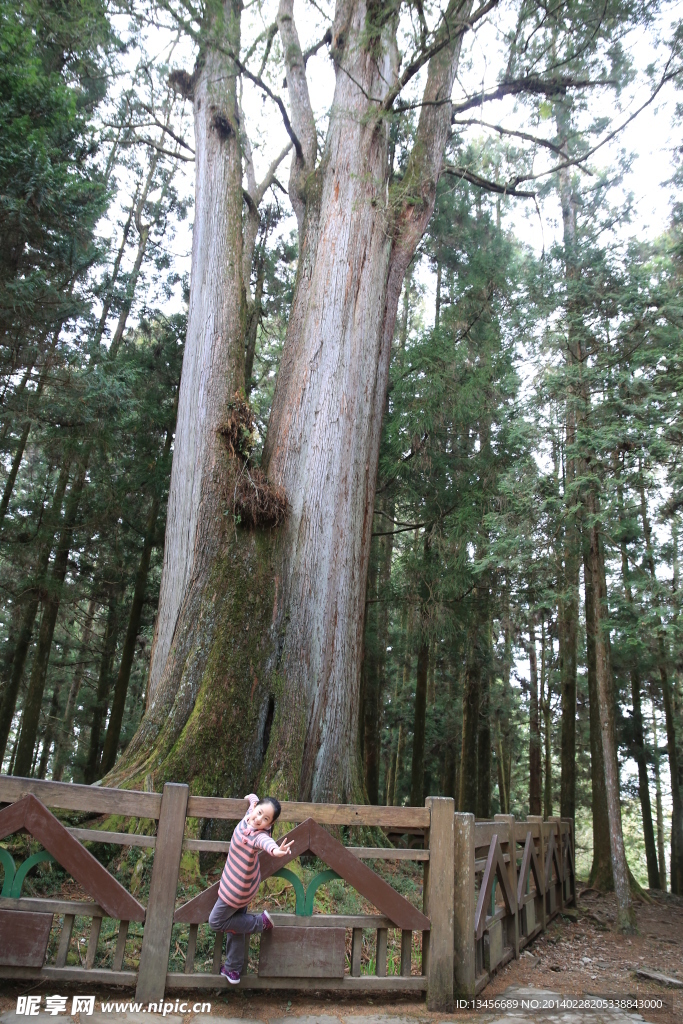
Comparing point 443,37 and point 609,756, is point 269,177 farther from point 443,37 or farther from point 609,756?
point 609,756

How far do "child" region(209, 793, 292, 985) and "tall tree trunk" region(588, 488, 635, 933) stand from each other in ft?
18.3

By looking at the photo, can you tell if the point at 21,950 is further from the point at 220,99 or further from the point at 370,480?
the point at 220,99

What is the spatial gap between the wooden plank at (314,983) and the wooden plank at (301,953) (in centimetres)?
3

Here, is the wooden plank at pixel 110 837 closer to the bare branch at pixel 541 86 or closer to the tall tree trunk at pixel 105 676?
the bare branch at pixel 541 86

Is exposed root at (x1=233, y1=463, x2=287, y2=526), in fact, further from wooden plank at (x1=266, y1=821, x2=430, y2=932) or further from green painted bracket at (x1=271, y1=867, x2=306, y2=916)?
green painted bracket at (x1=271, y1=867, x2=306, y2=916)

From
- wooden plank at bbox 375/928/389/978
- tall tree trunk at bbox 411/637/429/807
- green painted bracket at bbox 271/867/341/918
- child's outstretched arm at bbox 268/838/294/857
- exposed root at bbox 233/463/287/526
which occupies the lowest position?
wooden plank at bbox 375/928/389/978

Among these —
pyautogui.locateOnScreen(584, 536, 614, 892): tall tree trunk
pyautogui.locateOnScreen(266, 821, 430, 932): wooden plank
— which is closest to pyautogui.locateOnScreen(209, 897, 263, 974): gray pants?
pyautogui.locateOnScreen(266, 821, 430, 932): wooden plank

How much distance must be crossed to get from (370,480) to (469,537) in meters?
2.97

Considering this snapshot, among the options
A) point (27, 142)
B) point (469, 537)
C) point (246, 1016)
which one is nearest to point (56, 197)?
point (27, 142)

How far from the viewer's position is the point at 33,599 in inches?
482

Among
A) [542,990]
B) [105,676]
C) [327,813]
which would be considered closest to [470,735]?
[105,676]

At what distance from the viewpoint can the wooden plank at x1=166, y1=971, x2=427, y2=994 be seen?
10.7 feet

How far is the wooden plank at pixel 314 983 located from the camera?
3266 mm

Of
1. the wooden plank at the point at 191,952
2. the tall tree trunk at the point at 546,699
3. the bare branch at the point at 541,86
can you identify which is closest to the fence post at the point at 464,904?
the wooden plank at the point at 191,952
